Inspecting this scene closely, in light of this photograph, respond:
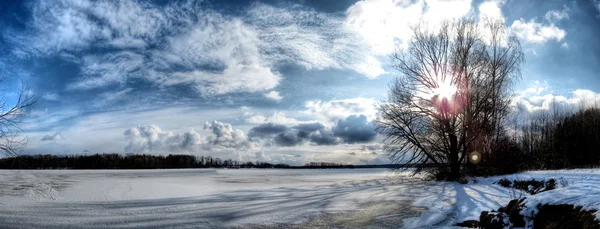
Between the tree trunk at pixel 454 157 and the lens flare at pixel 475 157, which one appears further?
the lens flare at pixel 475 157

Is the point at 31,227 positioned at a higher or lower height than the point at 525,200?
lower

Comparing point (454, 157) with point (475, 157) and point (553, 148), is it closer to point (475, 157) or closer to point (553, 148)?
point (475, 157)

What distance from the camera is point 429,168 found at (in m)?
21.6

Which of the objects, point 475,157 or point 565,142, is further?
point 565,142

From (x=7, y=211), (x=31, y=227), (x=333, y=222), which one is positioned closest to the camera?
(x=31, y=227)

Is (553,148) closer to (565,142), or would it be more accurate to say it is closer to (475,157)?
(565,142)

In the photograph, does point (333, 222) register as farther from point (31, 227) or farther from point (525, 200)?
point (31, 227)

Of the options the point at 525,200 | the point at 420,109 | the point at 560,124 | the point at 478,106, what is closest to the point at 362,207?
the point at 525,200

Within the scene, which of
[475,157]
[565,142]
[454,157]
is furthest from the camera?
[565,142]

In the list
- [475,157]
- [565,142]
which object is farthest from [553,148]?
[475,157]

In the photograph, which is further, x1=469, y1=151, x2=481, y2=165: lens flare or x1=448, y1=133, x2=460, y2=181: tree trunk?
x1=469, y1=151, x2=481, y2=165: lens flare

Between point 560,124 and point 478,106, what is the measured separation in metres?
20.4

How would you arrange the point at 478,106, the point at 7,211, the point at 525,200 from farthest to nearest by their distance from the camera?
the point at 478,106 < the point at 7,211 < the point at 525,200

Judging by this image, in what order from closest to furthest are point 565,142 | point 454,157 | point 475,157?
1. point 454,157
2. point 475,157
3. point 565,142
